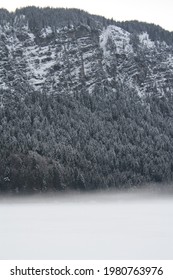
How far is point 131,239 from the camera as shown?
232 ft

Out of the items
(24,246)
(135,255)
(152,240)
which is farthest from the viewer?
(152,240)
